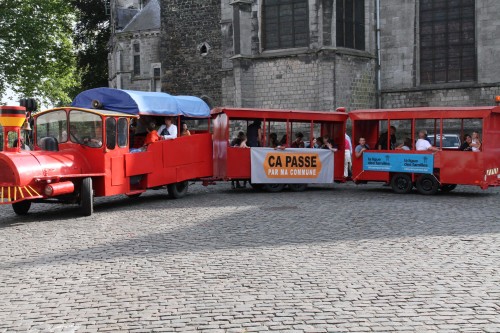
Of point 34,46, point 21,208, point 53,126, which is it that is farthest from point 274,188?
point 34,46

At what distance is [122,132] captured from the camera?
14.1 meters

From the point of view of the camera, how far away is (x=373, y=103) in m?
27.1

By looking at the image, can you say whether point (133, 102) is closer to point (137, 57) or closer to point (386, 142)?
point (386, 142)

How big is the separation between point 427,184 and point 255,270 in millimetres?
10329

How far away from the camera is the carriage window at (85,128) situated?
13531 millimetres

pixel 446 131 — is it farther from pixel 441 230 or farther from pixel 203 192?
pixel 441 230

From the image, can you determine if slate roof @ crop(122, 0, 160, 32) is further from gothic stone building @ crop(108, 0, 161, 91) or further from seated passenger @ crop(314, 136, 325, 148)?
seated passenger @ crop(314, 136, 325, 148)

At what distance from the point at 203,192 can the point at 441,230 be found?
9.09 m

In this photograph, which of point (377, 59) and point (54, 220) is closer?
point (54, 220)

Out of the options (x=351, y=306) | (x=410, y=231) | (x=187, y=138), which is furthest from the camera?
(x=187, y=138)

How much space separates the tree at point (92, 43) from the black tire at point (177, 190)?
4079 cm

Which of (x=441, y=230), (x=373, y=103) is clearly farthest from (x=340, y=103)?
(x=441, y=230)

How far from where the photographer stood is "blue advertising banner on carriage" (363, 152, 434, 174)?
54.0 ft

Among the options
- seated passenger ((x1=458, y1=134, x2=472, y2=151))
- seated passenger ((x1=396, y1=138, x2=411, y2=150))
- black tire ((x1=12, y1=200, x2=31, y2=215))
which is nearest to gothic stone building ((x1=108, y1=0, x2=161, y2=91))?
seated passenger ((x1=396, y1=138, x2=411, y2=150))
